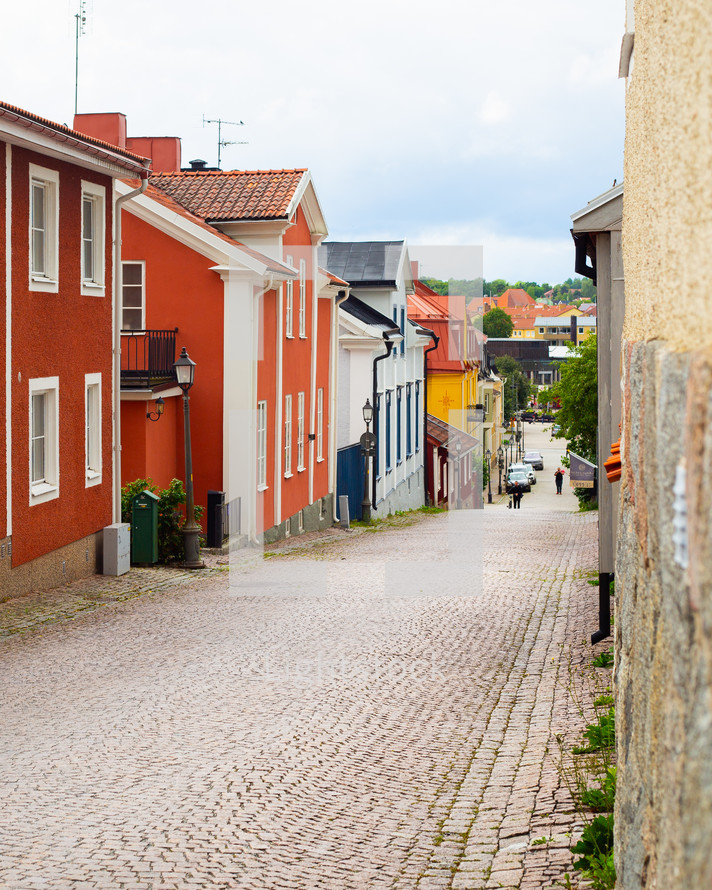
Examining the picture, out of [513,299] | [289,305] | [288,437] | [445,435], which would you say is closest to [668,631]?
[289,305]

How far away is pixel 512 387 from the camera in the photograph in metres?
96.1

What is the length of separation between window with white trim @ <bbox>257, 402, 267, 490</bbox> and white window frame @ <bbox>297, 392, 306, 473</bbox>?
3.06 meters

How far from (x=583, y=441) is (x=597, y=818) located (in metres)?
40.7

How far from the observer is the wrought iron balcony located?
A: 65.5ft

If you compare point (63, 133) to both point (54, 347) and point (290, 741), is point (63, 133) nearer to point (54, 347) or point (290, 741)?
point (54, 347)

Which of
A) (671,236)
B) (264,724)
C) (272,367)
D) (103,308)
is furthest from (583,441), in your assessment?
(671,236)

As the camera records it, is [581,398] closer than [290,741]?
No

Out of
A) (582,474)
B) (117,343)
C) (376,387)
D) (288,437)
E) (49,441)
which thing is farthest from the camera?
(376,387)

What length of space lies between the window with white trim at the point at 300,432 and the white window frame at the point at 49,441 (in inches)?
410

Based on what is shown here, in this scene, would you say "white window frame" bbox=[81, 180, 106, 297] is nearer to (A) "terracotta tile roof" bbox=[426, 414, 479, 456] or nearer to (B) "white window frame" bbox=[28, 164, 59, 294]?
(B) "white window frame" bbox=[28, 164, 59, 294]

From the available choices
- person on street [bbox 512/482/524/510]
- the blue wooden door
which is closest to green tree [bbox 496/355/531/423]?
person on street [bbox 512/482/524/510]

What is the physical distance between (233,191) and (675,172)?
2139 cm

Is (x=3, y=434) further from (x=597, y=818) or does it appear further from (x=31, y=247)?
(x=597, y=818)

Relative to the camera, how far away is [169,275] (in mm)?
20328
